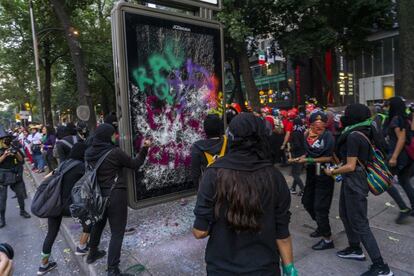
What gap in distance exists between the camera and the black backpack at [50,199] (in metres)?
3.93

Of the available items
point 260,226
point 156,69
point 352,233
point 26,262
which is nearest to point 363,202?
point 352,233

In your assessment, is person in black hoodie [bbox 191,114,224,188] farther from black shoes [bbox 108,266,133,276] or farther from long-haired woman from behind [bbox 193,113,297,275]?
long-haired woman from behind [bbox 193,113,297,275]

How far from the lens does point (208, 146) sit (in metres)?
3.38

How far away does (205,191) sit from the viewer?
178cm

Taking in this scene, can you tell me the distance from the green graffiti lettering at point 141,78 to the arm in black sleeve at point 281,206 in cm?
262

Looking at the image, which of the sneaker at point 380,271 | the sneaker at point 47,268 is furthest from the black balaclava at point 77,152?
the sneaker at point 380,271

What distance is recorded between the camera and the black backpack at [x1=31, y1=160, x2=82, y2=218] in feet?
12.9

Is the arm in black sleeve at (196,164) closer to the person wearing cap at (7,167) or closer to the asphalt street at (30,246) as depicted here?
the asphalt street at (30,246)

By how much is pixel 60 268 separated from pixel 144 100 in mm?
2575

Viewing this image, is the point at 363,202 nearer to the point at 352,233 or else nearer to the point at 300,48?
the point at 352,233

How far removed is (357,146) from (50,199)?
367 centimetres

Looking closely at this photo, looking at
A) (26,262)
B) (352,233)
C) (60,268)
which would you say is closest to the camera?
(352,233)

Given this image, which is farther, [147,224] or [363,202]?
[147,224]

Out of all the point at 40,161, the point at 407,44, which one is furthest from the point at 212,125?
the point at 40,161
